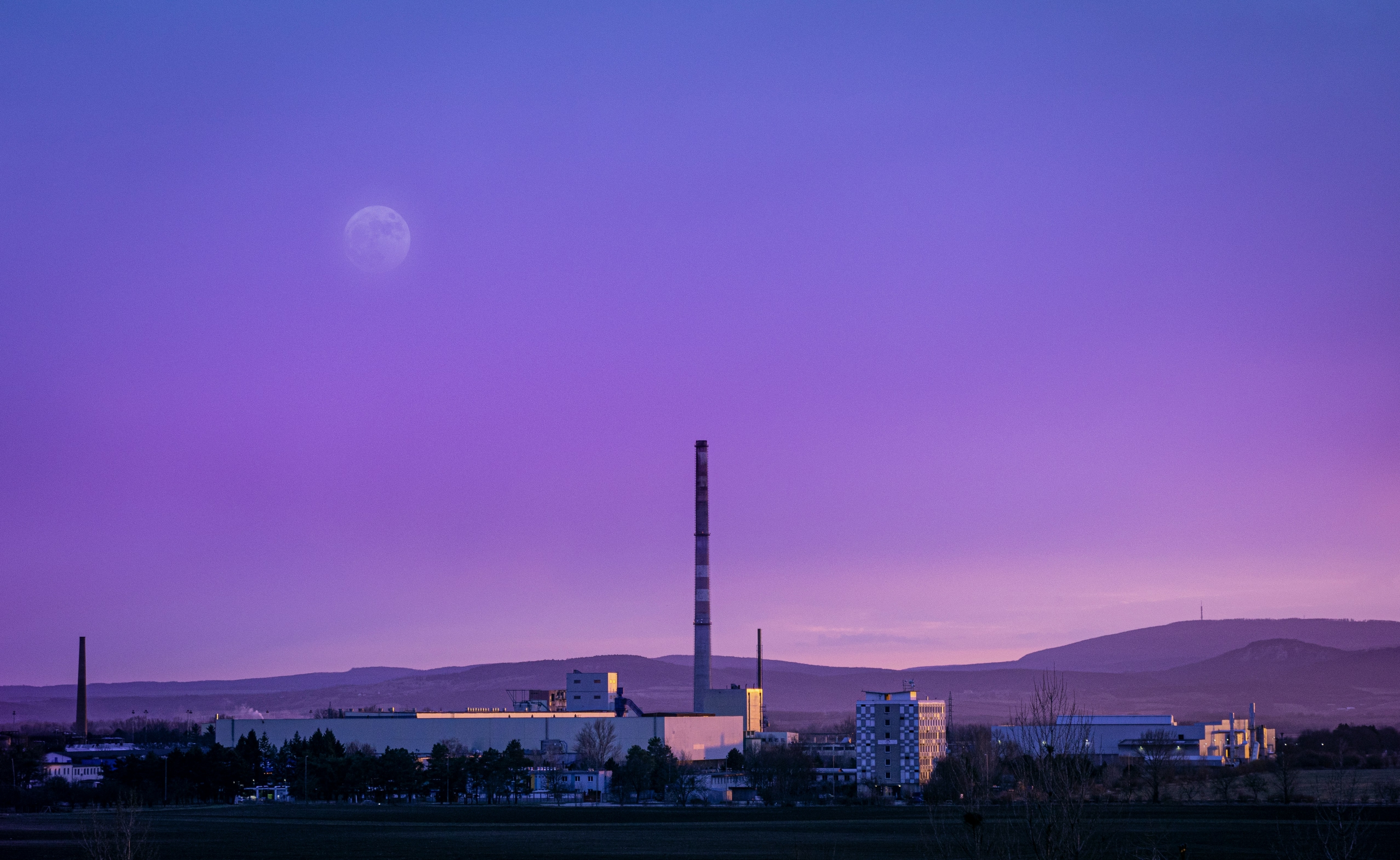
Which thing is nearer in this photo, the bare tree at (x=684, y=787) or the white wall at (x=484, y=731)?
the bare tree at (x=684, y=787)

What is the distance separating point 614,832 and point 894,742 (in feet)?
208

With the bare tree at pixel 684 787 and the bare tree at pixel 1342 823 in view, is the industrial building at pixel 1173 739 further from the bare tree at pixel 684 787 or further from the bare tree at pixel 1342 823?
the bare tree at pixel 684 787

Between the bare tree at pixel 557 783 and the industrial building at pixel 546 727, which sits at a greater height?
the industrial building at pixel 546 727

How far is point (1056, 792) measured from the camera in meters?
25.3

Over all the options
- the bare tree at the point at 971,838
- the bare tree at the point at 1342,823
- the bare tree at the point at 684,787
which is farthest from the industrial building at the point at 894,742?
the bare tree at the point at 971,838

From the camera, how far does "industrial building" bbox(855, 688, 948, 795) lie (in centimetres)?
13012

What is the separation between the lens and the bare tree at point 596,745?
4995 inches

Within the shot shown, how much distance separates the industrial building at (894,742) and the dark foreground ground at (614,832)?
32693 mm

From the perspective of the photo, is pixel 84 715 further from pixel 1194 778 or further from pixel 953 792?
pixel 1194 778

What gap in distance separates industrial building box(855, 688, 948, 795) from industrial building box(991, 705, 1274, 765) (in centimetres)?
760

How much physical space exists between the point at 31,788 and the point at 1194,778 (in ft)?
282

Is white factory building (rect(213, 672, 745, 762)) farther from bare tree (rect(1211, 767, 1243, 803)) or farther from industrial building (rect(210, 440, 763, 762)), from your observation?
bare tree (rect(1211, 767, 1243, 803))

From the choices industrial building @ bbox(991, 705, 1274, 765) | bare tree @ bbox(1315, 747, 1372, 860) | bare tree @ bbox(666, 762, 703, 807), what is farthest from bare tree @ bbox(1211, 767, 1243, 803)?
bare tree @ bbox(666, 762, 703, 807)

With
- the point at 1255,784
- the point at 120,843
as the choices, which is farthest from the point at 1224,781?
the point at 120,843
